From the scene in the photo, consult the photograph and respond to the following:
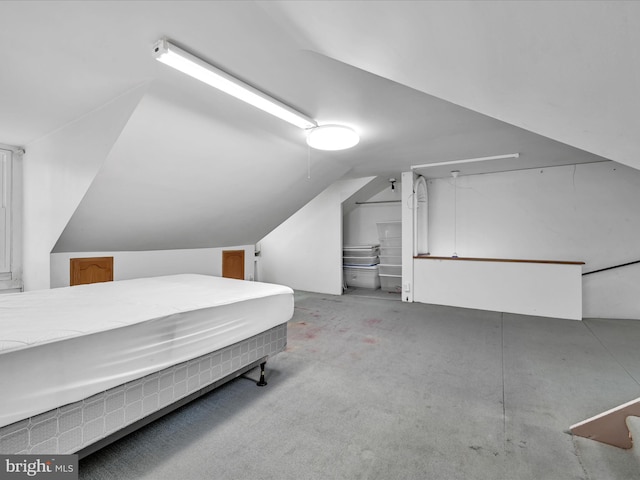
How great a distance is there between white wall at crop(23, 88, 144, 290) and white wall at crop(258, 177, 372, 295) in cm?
452

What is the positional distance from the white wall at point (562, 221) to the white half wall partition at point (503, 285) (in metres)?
0.72

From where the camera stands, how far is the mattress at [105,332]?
3.84 feet

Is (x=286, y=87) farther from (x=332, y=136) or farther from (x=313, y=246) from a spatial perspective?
(x=313, y=246)

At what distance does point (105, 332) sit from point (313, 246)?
5.61 meters

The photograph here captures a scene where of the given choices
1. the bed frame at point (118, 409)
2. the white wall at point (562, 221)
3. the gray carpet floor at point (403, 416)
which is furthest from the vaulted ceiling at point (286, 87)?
the bed frame at point (118, 409)

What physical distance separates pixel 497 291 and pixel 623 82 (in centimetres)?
Answer: 474

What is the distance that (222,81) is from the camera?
226 cm

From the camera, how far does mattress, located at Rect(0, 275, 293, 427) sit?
1.17 metres

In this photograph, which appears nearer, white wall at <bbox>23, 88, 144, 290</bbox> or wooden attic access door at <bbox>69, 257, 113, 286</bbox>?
white wall at <bbox>23, 88, 144, 290</bbox>

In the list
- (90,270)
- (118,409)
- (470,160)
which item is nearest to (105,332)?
(118,409)

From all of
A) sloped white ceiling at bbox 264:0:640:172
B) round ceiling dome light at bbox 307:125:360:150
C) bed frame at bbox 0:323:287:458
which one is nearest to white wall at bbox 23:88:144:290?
round ceiling dome light at bbox 307:125:360:150

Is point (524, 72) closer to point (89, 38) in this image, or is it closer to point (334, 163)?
point (89, 38)

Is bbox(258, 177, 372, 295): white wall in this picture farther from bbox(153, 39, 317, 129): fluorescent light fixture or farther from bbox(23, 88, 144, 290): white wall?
bbox(23, 88, 144, 290): white wall

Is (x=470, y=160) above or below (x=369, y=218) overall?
above
